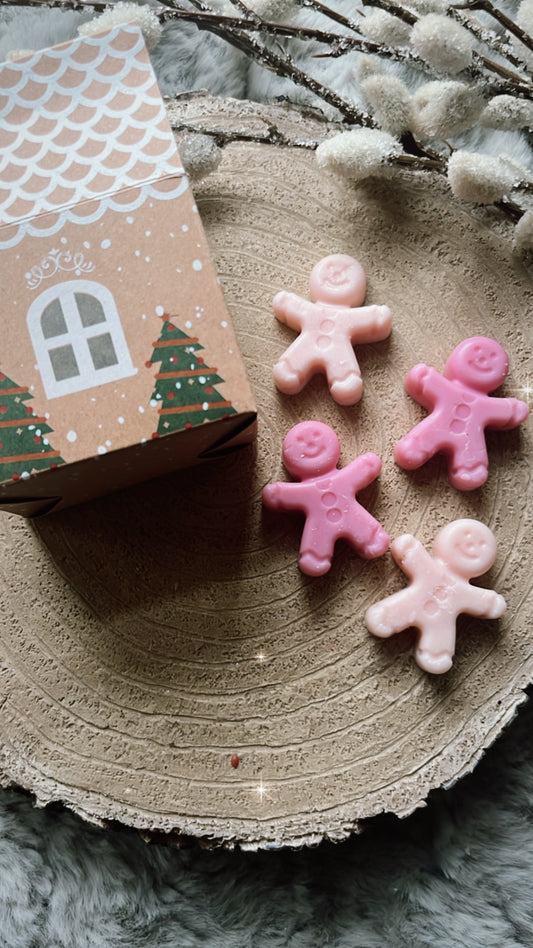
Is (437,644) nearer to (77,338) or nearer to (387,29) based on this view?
(77,338)

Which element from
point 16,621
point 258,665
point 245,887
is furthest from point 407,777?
point 16,621

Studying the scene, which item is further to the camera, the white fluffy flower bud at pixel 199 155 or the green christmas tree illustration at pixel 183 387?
the white fluffy flower bud at pixel 199 155

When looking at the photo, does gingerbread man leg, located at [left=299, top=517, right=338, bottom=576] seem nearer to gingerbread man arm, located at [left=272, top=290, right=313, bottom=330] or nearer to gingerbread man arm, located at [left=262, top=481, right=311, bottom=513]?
gingerbread man arm, located at [left=262, top=481, right=311, bottom=513]

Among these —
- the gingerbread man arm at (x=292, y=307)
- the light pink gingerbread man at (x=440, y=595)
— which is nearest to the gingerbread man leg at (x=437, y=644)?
the light pink gingerbread man at (x=440, y=595)

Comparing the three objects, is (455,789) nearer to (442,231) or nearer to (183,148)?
(442,231)

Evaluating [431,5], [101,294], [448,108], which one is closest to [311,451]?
[101,294]

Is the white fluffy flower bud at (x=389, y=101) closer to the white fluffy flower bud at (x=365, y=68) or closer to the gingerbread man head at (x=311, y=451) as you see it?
the white fluffy flower bud at (x=365, y=68)
